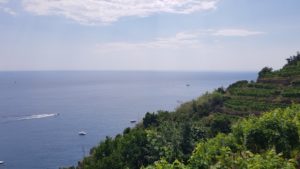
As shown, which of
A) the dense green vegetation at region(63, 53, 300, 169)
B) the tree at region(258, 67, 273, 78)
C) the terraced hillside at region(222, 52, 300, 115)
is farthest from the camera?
the tree at region(258, 67, 273, 78)

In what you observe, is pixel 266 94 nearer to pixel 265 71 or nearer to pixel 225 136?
pixel 265 71

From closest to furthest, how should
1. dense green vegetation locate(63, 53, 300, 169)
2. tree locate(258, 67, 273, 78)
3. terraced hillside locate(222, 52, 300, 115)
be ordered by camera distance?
dense green vegetation locate(63, 53, 300, 169)
terraced hillside locate(222, 52, 300, 115)
tree locate(258, 67, 273, 78)

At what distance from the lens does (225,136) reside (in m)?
17.5

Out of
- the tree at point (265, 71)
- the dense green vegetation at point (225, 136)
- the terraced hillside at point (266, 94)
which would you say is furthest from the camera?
the tree at point (265, 71)

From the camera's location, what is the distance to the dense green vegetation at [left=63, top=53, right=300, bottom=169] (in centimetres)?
1314

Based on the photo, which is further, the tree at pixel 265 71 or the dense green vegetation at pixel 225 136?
the tree at pixel 265 71

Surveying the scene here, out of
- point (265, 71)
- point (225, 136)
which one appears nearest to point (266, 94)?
point (265, 71)

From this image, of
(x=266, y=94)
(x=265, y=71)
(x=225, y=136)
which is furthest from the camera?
(x=265, y=71)

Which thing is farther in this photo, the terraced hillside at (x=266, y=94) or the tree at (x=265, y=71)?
the tree at (x=265, y=71)

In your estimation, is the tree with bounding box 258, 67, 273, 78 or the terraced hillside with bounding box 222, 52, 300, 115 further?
the tree with bounding box 258, 67, 273, 78

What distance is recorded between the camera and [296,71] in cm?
5238

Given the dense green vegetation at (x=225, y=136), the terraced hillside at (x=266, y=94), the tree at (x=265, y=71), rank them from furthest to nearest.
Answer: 1. the tree at (x=265, y=71)
2. the terraced hillside at (x=266, y=94)
3. the dense green vegetation at (x=225, y=136)

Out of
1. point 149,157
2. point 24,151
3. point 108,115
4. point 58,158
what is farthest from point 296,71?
point 108,115

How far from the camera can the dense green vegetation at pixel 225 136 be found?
1314 cm
